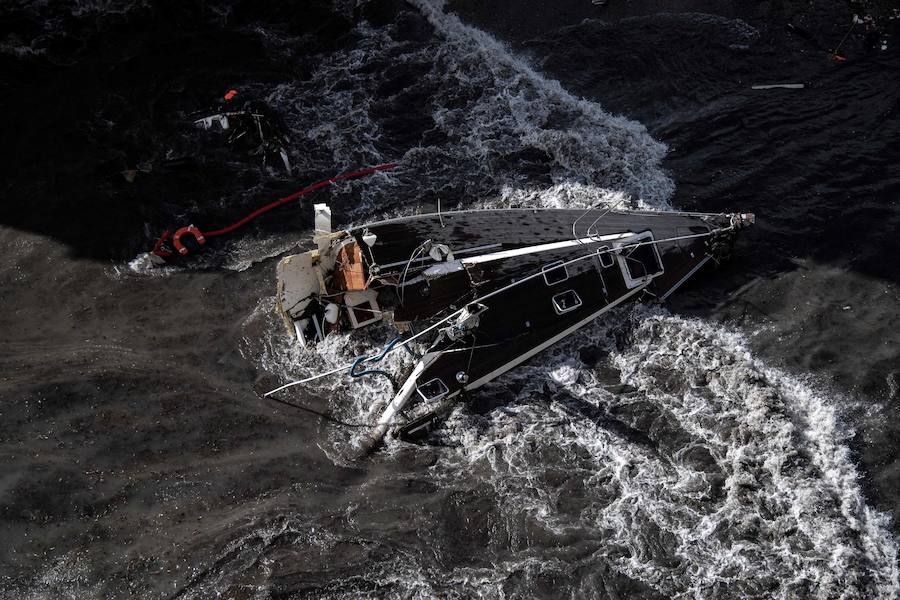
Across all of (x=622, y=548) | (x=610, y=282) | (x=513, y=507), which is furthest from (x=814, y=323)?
(x=513, y=507)

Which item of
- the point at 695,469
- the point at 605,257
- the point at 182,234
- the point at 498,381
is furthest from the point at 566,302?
the point at 182,234

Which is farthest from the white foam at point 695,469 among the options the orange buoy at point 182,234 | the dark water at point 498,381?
the orange buoy at point 182,234

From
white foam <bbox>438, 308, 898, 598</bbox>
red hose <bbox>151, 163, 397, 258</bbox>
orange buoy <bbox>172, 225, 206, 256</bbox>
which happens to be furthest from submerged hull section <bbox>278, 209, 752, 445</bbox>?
orange buoy <bbox>172, 225, 206, 256</bbox>

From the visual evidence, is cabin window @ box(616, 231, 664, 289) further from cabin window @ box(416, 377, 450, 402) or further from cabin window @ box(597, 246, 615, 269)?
cabin window @ box(416, 377, 450, 402)

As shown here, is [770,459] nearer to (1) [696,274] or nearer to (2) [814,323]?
(2) [814,323]

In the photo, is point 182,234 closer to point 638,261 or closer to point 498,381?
point 498,381

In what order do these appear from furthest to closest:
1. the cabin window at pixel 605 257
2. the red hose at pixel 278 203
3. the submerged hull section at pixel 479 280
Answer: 1. the red hose at pixel 278 203
2. the cabin window at pixel 605 257
3. the submerged hull section at pixel 479 280

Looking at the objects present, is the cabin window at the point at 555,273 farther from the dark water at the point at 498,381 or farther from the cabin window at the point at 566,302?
the dark water at the point at 498,381
